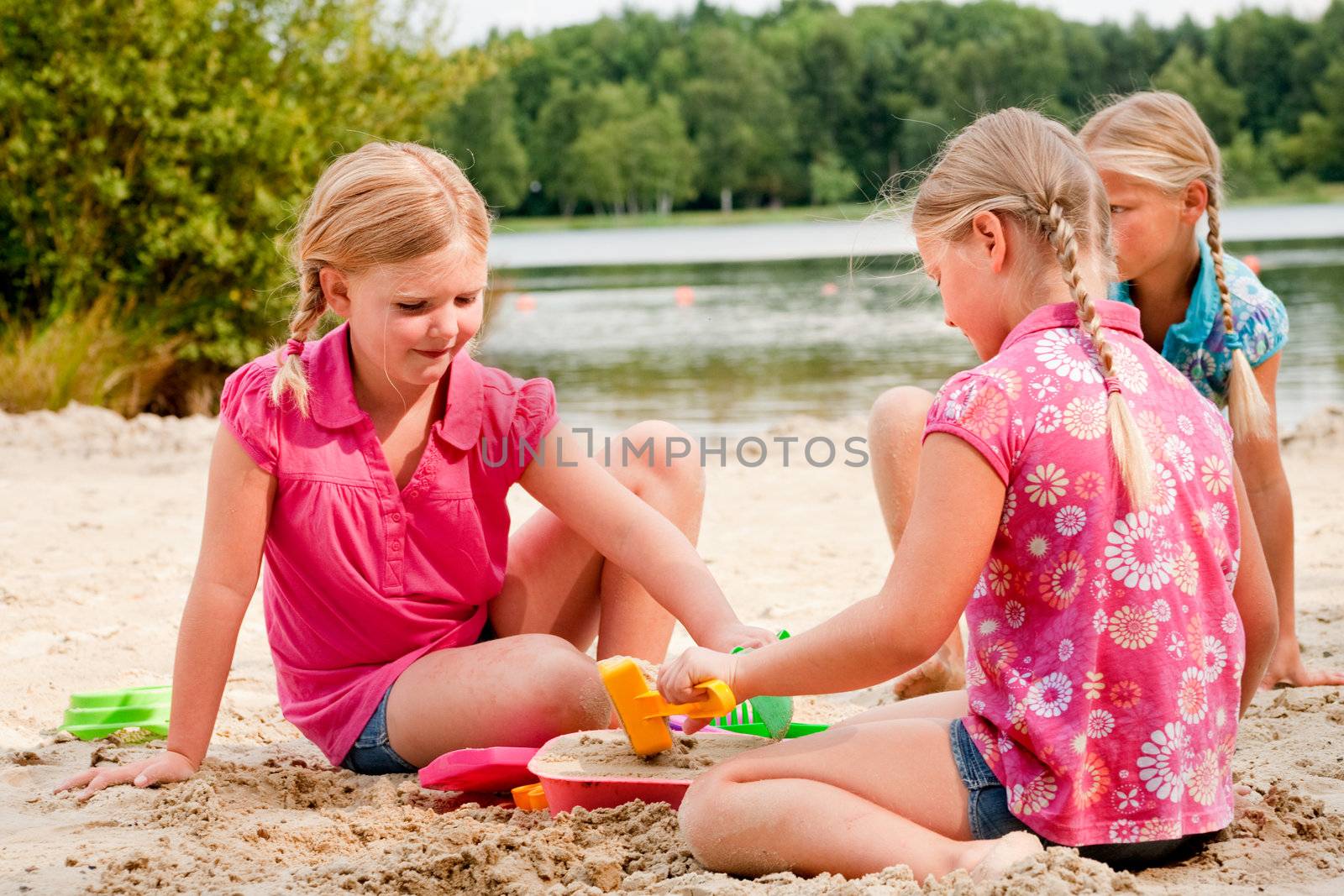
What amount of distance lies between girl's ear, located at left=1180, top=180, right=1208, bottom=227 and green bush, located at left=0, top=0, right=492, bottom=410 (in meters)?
6.25

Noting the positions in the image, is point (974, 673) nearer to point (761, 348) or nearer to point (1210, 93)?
point (761, 348)

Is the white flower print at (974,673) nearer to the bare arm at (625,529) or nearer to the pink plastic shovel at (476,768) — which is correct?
the bare arm at (625,529)

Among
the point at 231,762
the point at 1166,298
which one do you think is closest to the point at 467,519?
the point at 231,762

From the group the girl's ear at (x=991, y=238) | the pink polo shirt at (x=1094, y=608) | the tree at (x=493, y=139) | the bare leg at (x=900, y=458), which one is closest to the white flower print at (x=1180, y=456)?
the pink polo shirt at (x=1094, y=608)

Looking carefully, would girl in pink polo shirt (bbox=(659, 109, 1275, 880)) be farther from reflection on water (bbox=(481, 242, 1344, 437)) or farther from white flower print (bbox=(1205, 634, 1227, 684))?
reflection on water (bbox=(481, 242, 1344, 437))

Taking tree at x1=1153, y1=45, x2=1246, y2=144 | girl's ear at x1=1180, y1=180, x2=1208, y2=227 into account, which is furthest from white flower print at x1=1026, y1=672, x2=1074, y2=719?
tree at x1=1153, y1=45, x2=1246, y2=144

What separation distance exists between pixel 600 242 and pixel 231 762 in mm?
49395

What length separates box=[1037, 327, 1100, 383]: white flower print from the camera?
70.0 inches

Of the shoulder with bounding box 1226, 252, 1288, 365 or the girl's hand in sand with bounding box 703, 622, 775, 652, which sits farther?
the shoulder with bounding box 1226, 252, 1288, 365

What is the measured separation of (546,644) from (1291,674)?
5.57 ft

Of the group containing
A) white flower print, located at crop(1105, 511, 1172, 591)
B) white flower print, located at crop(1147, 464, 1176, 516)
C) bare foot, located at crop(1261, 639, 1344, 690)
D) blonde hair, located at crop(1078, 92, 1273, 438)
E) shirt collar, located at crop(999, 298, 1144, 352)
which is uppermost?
blonde hair, located at crop(1078, 92, 1273, 438)

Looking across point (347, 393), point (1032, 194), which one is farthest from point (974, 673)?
point (347, 393)

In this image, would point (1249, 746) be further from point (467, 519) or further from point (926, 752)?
point (467, 519)

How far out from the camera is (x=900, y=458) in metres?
2.85
